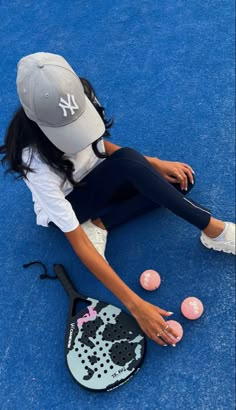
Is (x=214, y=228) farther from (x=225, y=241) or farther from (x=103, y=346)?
(x=103, y=346)

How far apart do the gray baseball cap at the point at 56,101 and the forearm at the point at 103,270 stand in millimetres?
249

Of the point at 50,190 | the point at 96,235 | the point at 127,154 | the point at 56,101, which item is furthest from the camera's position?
the point at 96,235

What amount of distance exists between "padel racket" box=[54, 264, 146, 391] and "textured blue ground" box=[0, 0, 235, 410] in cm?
3

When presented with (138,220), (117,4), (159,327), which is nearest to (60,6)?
(117,4)

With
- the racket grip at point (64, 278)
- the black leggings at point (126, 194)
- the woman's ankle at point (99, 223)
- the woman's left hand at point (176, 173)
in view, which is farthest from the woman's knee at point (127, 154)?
the racket grip at point (64, 278)

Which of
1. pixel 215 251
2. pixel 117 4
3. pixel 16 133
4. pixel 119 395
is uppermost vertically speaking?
Result: pixel 16 133

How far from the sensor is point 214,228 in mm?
1199

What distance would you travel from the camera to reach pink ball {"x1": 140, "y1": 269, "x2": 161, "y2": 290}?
47.6 inches

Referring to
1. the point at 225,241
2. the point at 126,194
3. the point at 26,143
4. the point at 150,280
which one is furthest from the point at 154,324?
the point at 26,143

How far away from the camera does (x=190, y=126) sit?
1505 millimetres

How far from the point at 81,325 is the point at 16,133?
546 mm

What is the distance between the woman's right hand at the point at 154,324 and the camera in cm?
108

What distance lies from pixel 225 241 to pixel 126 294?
12.7 inches

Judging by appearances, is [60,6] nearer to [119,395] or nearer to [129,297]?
[129,297]
